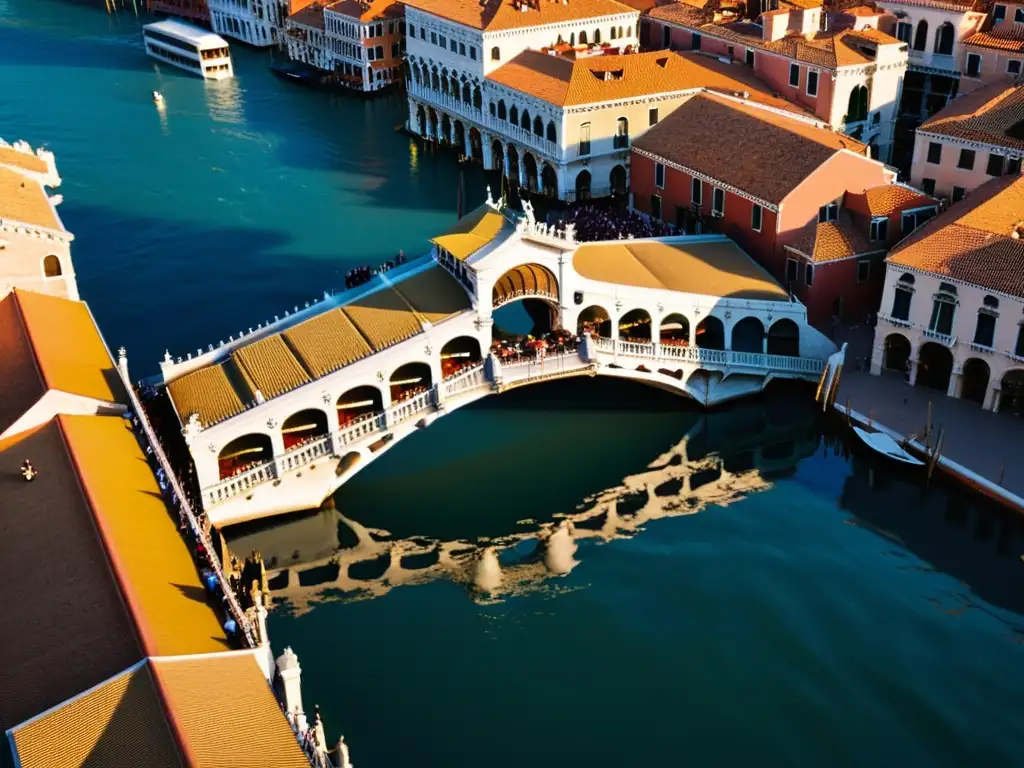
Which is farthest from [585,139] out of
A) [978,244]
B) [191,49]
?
[191,49]

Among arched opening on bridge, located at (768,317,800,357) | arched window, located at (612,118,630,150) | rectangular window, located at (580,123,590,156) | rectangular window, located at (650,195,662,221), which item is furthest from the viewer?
arched window, located at (612,118,630,150)

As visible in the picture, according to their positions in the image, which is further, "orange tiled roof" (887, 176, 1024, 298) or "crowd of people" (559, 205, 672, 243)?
"crowd of people" (559, 205, 672, 243)

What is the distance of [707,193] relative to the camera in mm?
Answer: 58906

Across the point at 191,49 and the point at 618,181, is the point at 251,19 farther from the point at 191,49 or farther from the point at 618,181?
the point at 618,181

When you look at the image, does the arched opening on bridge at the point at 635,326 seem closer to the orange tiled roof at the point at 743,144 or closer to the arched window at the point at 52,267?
the orange tiled roof at the point at 743,144

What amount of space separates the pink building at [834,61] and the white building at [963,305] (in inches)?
715

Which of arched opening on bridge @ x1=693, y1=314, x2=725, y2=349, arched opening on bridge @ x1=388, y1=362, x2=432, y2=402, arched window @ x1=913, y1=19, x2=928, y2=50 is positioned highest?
arched window @ x1=913, y1=19, x2=928, y2=50

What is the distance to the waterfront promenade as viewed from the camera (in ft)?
147

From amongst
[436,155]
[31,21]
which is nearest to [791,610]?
[436,155]

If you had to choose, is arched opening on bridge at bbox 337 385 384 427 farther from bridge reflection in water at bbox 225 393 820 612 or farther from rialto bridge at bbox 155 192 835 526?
bridge reflection in water at bbox 225 393 820 612

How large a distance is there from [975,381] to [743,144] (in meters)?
16.4

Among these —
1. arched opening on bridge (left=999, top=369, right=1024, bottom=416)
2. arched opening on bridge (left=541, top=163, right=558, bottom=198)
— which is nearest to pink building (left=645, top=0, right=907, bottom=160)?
arched opening on bridge (left=541, top=163, right=558, bottom=198)

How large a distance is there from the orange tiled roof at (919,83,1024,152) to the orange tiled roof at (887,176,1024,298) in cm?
663

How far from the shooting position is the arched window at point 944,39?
234 ft
